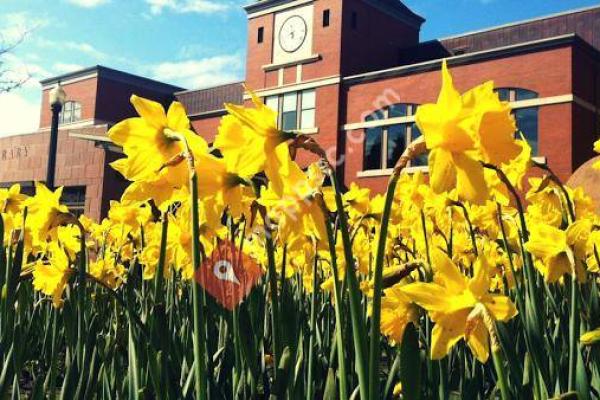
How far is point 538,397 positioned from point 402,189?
1.38 m

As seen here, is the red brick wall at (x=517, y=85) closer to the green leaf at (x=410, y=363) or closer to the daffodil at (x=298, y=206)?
the daffodil at (x=298, y=206)

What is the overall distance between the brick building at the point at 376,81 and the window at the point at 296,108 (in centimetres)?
5

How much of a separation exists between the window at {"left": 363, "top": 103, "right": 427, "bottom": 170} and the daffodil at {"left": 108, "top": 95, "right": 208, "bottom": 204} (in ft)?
63.6

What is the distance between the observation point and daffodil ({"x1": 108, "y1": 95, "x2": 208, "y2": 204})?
1.18 m

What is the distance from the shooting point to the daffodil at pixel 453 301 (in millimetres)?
1015

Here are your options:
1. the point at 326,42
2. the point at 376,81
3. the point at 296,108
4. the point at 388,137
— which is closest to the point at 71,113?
the point at 296,108

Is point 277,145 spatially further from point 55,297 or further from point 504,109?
point 55,297

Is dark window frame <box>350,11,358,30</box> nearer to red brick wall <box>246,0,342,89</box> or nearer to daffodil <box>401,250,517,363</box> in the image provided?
red brick wall <box>246,0,342,89</box>

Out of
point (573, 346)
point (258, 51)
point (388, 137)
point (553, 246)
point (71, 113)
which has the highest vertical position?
point (258, 51)

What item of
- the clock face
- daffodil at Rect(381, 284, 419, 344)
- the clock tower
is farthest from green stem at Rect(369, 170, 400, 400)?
the clock face

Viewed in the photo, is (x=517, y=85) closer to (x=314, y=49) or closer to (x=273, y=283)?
(x=314, y=49)

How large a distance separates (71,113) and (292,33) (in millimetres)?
15024

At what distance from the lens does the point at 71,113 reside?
111ft

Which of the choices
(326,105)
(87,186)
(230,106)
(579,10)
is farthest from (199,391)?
(87,186)
